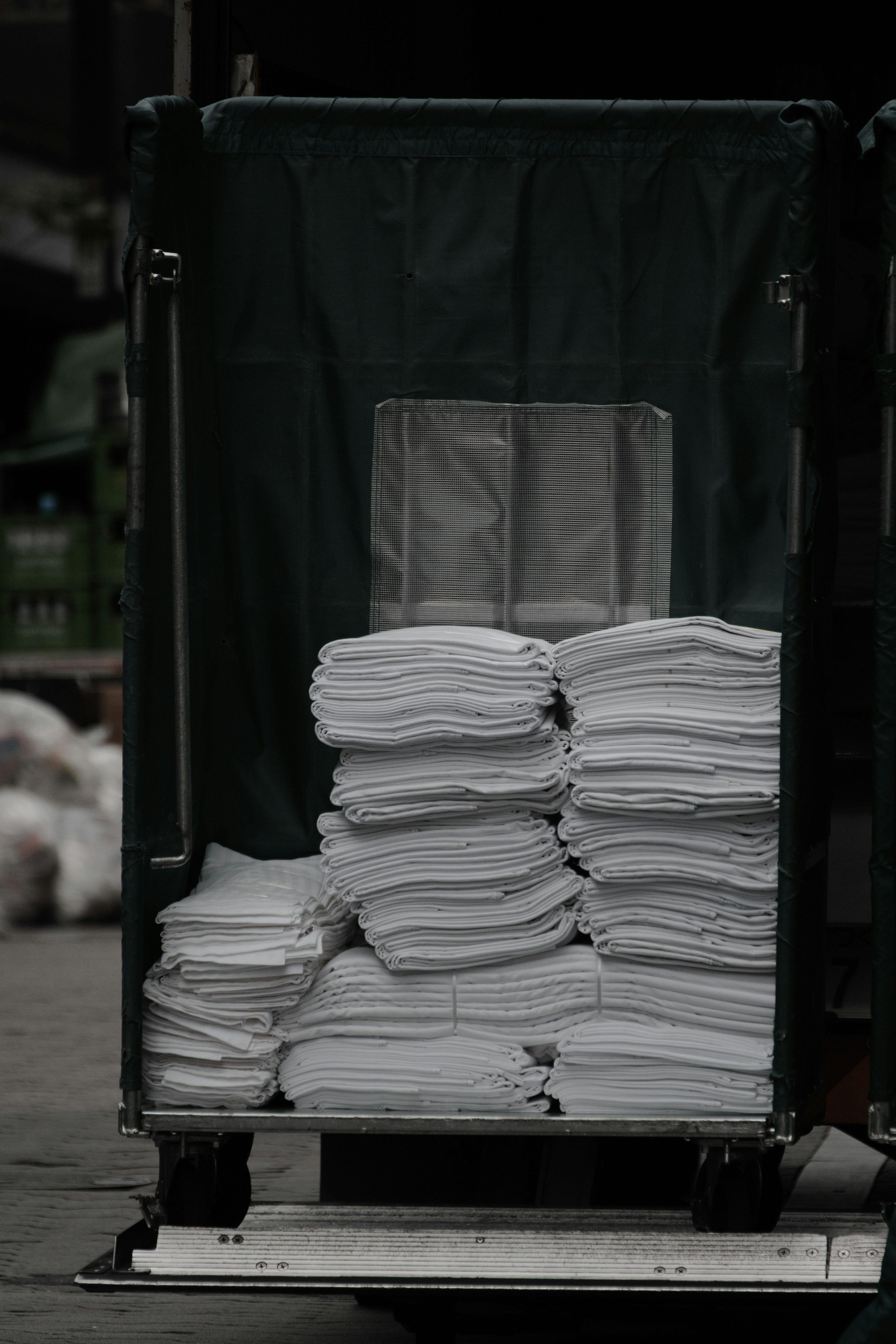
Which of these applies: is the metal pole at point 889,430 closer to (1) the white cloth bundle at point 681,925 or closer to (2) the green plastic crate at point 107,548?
(1) the white cloth bundle at point 681,925

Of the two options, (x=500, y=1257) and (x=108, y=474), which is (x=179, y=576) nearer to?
(x=500, y=1257)

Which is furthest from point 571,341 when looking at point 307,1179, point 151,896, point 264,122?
point 307,1179

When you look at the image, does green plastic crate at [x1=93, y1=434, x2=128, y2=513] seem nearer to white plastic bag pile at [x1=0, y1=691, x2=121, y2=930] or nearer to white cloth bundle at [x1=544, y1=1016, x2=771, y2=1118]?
white plastic bag pile at [x1=0, y1=691, x2=121, y2=930]

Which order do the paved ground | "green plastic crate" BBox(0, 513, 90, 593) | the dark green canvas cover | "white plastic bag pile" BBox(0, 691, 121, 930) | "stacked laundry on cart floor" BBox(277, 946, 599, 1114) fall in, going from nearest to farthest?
"stacked laundry on cart floor" BBox(277, 946, 599, 1114) < the dark green canvas cover < the paved ground < "white plastic bag pile" BBox(0, 691, 121, 930) < "green plastic crate" BBox(0, 513, 90, 593)

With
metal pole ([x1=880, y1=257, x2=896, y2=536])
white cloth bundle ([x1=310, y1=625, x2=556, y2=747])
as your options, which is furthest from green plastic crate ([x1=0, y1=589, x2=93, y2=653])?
metal pole ([x1=880, y1=257, x2=896, y2=536])

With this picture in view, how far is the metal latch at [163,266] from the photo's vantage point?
3902 mm

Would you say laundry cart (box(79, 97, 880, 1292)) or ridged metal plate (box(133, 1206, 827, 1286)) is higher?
laundry cart (box(79, 97, 880, 1292))

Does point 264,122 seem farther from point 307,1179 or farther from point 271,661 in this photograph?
point 307,1179

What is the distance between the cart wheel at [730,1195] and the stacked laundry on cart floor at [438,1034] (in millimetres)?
394

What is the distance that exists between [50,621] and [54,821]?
299 cm

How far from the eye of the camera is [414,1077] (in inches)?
154

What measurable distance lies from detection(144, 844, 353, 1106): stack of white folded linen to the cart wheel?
99cm

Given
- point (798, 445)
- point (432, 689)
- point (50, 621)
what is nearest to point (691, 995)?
point (432, 689)

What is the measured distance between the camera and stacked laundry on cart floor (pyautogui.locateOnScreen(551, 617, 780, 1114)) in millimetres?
3852
